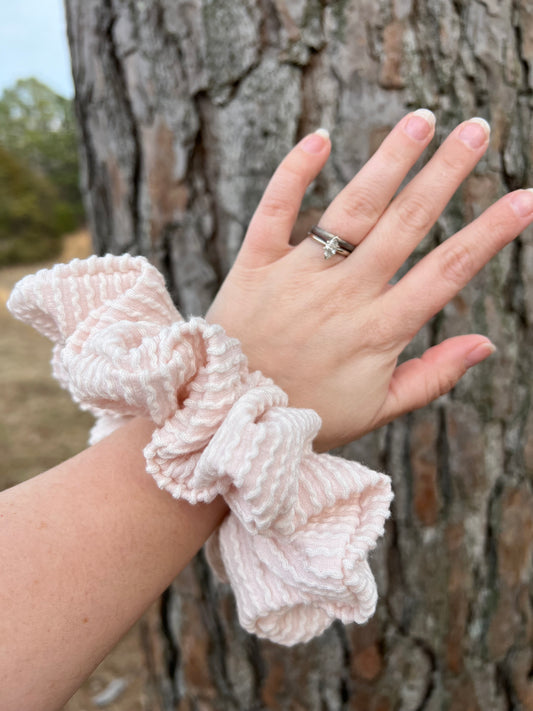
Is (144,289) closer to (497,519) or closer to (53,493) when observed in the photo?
(53,493)

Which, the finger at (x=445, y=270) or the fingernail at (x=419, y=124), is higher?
the fingernail at (x=419, y=124)

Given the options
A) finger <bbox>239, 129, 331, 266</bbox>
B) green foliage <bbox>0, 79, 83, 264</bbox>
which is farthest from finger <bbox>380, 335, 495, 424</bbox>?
green foliage <bbox>0, 79, 83, 264</bbox>

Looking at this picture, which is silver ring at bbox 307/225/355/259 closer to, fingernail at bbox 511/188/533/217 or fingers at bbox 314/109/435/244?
fingers at bbox 314/109/435/244

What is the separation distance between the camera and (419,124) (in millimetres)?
678

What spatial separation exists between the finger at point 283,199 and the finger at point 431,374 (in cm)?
25

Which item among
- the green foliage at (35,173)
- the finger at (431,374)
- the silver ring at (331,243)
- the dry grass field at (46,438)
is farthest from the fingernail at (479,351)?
the green foliage at (35,173)

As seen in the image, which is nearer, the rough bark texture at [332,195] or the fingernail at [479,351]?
the fingernail at [479,351]

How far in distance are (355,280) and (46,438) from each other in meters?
2.33

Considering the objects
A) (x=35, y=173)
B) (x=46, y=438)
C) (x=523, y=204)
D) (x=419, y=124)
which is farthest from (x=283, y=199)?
(x=35, y=173)

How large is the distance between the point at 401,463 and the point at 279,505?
57 centimetres

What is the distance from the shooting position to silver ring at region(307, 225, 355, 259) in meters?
0.73

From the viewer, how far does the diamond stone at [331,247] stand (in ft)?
2.39

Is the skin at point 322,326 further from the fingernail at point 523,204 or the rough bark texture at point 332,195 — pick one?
the rough bark texture at point 332,195

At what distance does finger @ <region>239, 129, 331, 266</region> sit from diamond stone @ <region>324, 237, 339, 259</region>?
0.20 ft
